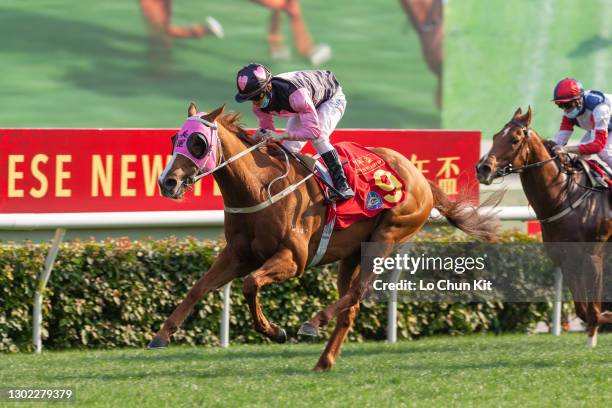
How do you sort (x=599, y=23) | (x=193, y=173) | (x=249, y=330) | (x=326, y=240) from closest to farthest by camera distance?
(x=193, y=173) < (x=326, y=240) < (x=249, y=330) < (x=599, y=23)

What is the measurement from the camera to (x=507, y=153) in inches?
263

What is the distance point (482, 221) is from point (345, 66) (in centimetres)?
763

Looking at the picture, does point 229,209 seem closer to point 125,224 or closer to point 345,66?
point 125,224

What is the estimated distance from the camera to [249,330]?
286 inches

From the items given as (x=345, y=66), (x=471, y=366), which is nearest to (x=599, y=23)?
(x=345, y=66)

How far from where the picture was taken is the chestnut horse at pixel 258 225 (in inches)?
203

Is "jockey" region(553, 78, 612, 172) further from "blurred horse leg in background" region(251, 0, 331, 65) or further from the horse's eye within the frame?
"blurred horse leg in background" region(251, 0, 331, 65)

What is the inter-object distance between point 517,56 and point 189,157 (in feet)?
35.2

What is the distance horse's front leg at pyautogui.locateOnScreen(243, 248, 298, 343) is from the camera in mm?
5172

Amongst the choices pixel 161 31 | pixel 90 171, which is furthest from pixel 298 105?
pixel 161 31

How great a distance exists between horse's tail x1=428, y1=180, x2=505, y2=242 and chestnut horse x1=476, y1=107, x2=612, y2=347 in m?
0.19

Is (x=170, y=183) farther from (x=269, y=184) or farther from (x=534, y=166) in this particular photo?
(x=534, y=166)

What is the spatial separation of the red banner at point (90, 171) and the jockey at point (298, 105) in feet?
4.23

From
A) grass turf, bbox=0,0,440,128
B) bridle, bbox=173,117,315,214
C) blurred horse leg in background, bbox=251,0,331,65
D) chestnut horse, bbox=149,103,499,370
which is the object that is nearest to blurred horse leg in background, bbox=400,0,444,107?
grass turf, bbox=0,0,440,128
